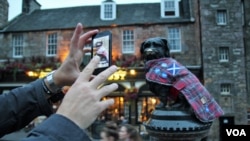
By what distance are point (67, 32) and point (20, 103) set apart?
17.2m

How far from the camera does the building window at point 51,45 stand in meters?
18.7

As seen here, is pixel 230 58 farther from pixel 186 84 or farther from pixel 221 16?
pixel 186 84

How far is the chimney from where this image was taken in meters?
20.7

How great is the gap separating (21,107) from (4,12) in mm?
21704

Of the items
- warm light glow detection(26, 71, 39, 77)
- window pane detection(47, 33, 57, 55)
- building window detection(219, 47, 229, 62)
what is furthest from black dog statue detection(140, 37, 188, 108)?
window pane detection(47, 33, 57, 55)

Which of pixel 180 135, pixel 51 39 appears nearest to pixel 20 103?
pixel 180 135

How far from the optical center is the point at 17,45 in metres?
19.1

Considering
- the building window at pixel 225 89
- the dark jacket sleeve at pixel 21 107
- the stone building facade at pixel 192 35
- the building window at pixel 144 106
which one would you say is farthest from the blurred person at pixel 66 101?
the building window at pixel 144 106

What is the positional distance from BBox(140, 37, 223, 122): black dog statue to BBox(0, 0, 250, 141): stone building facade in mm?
14239

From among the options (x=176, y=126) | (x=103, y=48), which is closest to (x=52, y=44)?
(x=176, y=126)

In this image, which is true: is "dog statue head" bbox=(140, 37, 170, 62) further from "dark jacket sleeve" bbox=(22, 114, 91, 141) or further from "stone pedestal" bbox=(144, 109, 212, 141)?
"dark jacket sleeve" bbox=(22, 114, 91, 141)

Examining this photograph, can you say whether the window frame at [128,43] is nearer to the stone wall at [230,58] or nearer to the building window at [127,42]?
the building window at [127,42]

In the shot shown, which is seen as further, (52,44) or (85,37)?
(52,44)

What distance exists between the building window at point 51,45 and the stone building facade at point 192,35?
0.17 m
